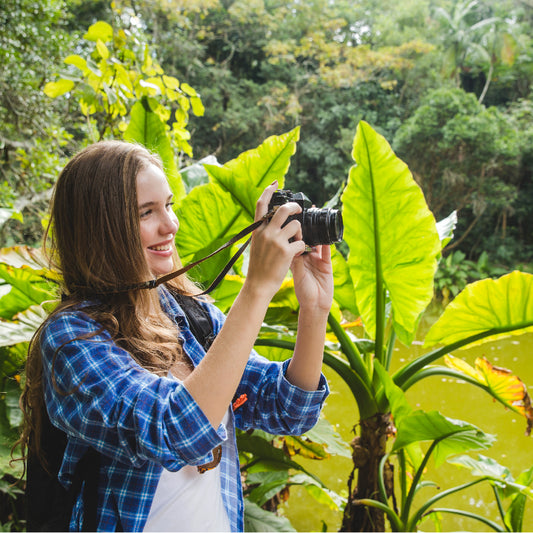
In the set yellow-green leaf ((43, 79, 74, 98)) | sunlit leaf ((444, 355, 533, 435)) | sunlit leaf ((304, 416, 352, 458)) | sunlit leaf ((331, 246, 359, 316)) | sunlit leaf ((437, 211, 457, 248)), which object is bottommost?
sunlit leaf ((304, 416, 352, 458))

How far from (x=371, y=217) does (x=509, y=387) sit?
54 cm

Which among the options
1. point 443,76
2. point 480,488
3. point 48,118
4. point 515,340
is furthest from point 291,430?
point 443,76

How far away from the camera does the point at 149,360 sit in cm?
63

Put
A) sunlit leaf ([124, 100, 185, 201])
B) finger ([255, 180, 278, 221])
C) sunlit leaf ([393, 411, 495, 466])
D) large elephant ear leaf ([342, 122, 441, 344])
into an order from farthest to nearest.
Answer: sunlit leaf ([124, 100, 185, 201])
large elephant ear leaf ([342, 122, 441, 344])
sunlit leaf ([393, 411, 495, 466])
finger ([255, 180, 278, 221])

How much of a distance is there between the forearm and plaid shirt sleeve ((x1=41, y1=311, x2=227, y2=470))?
0.58 ft

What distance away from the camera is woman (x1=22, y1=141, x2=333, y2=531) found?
51 centimetres

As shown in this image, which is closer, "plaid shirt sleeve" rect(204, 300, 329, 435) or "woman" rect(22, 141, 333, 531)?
"woman" rect(22, 141, 333, 531)

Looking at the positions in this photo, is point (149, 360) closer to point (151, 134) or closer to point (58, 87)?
point (151, 134)

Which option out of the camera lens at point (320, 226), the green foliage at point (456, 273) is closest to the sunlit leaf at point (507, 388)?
the camera lens at point (320, 226)

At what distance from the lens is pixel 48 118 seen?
4.07m

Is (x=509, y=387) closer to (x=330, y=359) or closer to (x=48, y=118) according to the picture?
(x=330, y=359)

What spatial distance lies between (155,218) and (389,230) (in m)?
0.68

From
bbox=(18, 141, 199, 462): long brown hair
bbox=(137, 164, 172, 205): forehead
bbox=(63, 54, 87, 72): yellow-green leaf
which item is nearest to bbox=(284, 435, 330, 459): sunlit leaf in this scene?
bbox=(18, 141, 199, 462): long brown hair

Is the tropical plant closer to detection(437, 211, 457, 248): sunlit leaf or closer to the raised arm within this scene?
detection(437, 211, 457, 248): sunlit leaf
